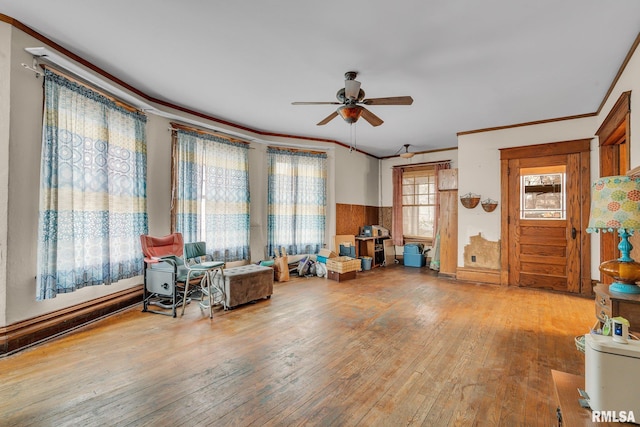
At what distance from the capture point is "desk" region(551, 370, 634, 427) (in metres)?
1.04

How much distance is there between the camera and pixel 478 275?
5.30 meters

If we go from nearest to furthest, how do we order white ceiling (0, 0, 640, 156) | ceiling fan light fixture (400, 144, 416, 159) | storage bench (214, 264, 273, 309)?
1. white ceiling (0, 0, 640, 156)
2. storage bench (214, 264, 273, 309)
3. ceiling fan light fixture (400, 144, 416, 159)

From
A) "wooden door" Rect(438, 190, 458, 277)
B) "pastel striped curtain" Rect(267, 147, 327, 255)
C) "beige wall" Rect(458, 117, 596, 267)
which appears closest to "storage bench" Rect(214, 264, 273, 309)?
"pastel striped curtain" Rect(267, 147, 327, 255)

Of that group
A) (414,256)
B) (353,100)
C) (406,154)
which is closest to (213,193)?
(353,100)

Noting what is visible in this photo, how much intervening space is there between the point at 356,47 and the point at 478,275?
455 cm

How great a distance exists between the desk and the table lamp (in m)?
1.31

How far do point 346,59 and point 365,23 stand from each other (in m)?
0.58

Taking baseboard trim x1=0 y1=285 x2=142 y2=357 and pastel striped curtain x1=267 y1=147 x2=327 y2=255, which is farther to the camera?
pastel striped curtain x1=267 y1=147 x2=327 y2=255

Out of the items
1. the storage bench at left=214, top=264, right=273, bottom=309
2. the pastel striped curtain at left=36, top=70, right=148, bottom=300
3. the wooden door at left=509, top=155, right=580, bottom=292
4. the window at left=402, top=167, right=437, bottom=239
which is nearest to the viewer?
the pastel striped curtain at left=36, top=70, right=148, bottom=300

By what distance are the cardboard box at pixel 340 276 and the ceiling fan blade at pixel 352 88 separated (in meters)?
3.30

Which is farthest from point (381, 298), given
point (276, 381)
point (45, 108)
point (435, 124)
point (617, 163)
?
point (45, 108)

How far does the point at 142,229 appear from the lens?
382 centimetres
